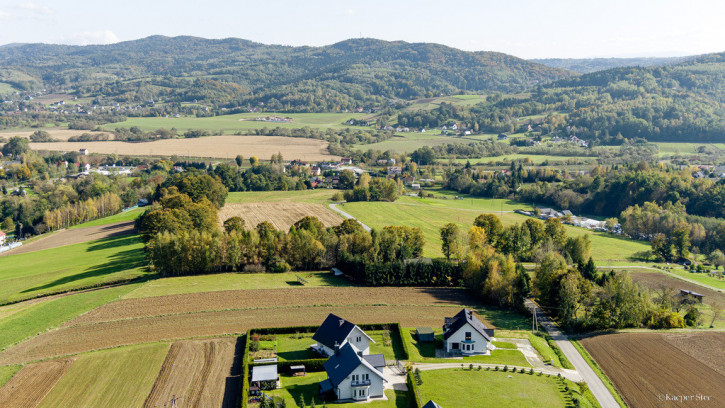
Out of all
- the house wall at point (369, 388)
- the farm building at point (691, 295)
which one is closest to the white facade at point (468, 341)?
the house wall at point (369, 388)

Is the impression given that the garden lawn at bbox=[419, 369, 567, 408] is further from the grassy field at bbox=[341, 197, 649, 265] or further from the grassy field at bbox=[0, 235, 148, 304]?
the grassy field at bbox=[0, 235, 148, 304]

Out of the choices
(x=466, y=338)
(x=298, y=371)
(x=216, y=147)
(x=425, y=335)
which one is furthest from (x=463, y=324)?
(x=216, y=147)

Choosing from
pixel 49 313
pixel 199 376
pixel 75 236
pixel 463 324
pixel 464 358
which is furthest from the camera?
pixel 75 236

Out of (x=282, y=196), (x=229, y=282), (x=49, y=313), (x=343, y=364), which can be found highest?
(x=282, y=196)

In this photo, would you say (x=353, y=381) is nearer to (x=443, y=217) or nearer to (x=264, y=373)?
(x=264, y=373)

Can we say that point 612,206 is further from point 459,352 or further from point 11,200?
point 11,200

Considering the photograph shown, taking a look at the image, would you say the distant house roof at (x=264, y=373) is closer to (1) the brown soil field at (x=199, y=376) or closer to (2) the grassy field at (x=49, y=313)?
(1) the brown soil field at (x=199, y=376)
